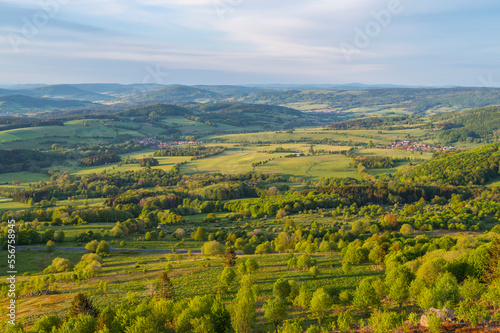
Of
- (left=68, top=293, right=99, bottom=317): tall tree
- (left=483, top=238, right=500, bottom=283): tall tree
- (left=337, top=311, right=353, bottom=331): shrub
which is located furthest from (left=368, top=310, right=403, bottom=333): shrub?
(left=68, top=293, right=99, bottom=317): tall tree

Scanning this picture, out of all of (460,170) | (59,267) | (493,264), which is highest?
(493,264)

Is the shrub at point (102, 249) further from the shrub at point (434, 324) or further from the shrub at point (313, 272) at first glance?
the shrub at point (434, 324)

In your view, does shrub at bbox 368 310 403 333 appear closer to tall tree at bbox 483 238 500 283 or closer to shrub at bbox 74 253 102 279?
tall tree at bbox 483 238 500 283

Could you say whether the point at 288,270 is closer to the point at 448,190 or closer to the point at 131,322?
the point at 131,322

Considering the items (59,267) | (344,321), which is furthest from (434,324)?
(59,267)

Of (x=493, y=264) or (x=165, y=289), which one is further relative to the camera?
(x=165, y=289)

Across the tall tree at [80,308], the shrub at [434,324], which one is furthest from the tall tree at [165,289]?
the shrub at [434,324]

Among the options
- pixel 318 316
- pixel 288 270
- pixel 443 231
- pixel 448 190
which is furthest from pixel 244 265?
pixel 448 190

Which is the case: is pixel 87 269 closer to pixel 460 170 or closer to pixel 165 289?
pixel 165 289
